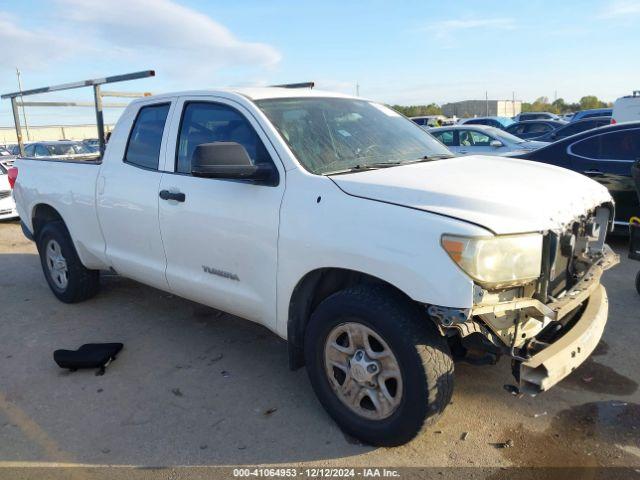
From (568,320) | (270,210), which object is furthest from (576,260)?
(270,210)

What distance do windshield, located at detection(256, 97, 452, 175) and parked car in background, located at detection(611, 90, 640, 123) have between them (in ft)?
43.5

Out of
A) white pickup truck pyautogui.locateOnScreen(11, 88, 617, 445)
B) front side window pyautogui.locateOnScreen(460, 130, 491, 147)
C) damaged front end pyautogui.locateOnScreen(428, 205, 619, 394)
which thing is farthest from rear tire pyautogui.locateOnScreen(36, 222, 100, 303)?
front side window pyautogui.locateOnScreen(460, 130, 491, 147)

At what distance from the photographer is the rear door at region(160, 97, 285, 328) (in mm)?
3408

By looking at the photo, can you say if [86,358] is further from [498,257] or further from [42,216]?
[498,257]

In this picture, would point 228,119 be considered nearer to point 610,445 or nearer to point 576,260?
point 576,260

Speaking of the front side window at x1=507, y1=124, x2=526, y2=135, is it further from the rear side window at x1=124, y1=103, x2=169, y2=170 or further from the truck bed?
the rear side window at x1=124, y1=103, x2=169, y2=170

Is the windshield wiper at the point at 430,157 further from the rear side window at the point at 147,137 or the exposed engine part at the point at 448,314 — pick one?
the rear side window at the point at 147,137

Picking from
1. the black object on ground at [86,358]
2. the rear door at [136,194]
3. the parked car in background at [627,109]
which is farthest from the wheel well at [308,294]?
the parked car in background at [627,109]

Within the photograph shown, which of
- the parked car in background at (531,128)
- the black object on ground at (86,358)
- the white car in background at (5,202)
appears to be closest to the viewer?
the black object on ground at (86,358)

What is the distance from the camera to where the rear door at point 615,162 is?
260 inches

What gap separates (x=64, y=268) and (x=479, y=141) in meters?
9.69

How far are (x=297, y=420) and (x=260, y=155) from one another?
165cm

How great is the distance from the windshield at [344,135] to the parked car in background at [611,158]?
3491mm

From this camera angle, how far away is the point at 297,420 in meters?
3.39
